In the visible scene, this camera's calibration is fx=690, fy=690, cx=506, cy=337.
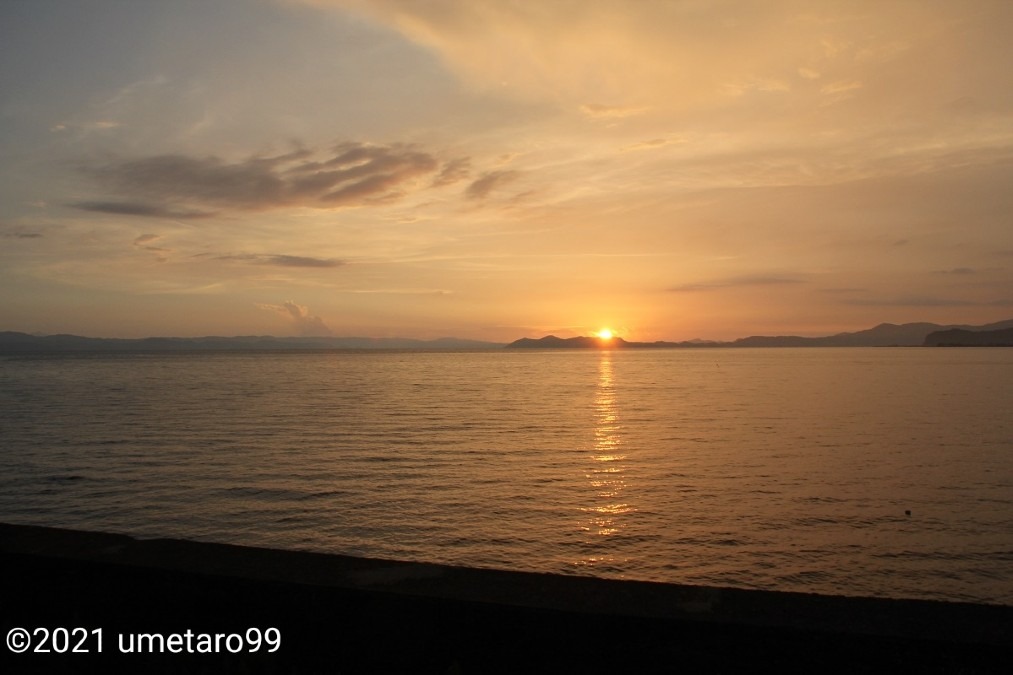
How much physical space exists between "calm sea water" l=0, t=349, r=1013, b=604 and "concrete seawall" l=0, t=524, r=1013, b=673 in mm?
7405

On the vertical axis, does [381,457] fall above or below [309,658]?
below

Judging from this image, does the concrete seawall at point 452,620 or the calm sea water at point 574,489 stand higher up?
the concrete seawall at point 452,620

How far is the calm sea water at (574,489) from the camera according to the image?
13.0 metres

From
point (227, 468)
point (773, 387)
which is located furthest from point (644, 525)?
point (773, 387)

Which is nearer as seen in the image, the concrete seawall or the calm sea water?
the concrete seawall

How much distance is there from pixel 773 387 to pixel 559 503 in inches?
2189

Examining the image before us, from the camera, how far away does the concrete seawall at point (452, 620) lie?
4.12 metres

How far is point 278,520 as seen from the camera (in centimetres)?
1550

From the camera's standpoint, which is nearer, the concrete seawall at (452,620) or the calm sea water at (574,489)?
the concrete seawall at (452,620)

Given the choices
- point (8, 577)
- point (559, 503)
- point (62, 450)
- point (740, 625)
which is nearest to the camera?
point (740, 625)

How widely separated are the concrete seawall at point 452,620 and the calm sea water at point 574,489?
7.41 metres

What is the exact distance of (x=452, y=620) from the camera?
14.7 feet

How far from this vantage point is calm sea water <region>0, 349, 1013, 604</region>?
1297 cm

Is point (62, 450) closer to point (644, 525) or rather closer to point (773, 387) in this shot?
point (644, 525)
